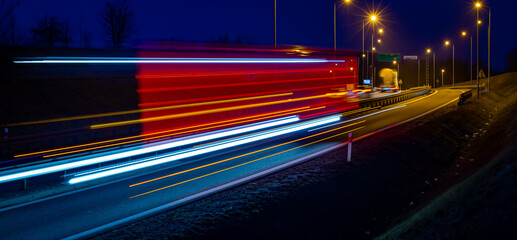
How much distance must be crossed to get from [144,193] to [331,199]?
5.00 metres

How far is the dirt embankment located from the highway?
3.11ft

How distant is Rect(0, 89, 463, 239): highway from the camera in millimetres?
8758

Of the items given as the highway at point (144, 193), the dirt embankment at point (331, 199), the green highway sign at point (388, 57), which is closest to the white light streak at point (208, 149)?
the highway at point (144, 193)

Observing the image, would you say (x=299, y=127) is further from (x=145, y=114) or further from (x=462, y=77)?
(x=462, y=77)

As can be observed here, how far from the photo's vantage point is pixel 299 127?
23.0 metres

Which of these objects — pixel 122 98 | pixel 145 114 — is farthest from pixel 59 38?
pixel 145 114

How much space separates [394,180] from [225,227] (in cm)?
686

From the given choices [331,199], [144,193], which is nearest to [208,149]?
[144,193]

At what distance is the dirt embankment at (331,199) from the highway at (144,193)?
95cm

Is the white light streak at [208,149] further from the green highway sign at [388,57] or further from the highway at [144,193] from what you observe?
the green highway sign at [388,57]

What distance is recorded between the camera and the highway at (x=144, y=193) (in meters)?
8.76

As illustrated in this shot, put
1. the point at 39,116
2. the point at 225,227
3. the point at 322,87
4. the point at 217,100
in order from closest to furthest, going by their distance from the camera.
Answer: the point at 225,227 < the point at 217,100 < the point at 322,87 < the point at 39,116

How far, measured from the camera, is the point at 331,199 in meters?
10.7

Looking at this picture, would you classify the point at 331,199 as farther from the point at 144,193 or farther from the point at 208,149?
the point at 208,149
